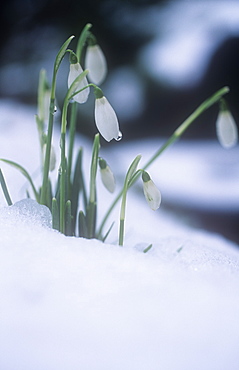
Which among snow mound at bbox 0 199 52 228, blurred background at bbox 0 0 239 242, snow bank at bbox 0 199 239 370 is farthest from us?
blurred background at bbox 0 0 239 242

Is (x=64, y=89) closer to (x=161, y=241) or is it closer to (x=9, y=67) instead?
(x=9, y=67)

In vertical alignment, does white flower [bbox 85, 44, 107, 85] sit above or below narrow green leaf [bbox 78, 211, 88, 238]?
above

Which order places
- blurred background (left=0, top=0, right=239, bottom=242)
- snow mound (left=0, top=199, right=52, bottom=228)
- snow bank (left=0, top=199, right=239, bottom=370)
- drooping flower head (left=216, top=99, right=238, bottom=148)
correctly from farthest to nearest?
blurred background (left=0, top=0, right=239, bottom=242) → drooping flower head (left=216, top=99, right=238, bottom=148) → snow mound (left=0, top=199, right=52, bottom=228) → snow bank (left=0, top=199, right=239, bottom=370)

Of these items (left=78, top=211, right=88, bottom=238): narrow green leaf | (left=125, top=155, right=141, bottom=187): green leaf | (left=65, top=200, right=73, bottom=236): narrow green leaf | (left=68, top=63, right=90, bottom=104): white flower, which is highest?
(left=68, top=63, right=90, bottom=104): white flower

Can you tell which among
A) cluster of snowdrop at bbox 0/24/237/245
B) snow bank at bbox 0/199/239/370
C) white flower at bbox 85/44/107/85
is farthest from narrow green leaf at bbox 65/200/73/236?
white flower at bbox 85/44/107/85

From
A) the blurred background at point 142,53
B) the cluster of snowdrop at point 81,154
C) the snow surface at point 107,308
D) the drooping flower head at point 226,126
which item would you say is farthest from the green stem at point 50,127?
the blurred background at point 142,53

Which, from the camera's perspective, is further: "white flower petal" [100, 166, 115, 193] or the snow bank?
"white flower petal" [100, 166, 115, 193]

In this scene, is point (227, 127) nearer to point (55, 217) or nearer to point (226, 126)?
point (226, 126)

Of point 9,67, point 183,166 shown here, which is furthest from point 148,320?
point 9,67

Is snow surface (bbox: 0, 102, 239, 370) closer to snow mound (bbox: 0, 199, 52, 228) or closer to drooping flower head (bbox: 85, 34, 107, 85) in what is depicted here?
snow mound (bbox: 0, 199, 52, 228)
